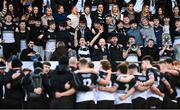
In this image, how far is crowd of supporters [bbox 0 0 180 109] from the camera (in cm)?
1427

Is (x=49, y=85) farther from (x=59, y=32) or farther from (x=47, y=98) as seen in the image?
(x=59, y=32)

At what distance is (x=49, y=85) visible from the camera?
14250mm

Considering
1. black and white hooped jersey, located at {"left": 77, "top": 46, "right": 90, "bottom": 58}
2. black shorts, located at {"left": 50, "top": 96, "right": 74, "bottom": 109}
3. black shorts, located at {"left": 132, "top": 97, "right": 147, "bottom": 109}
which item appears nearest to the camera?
black shorts, located at {"left": 50, "top": 96, "right": 74, "bottom": 109}

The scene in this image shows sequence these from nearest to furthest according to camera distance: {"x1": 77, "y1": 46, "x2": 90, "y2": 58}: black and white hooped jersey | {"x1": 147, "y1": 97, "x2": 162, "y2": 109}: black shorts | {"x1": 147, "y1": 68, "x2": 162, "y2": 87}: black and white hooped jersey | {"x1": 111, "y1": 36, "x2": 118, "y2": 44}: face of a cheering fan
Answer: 1. {"x1": 147, "y1": 68, "x2": 162, "y2": 87}: black and white hooped jersey
2. {"x1": 147, "y1": 97, "x2": 162, "y2": 109}: black shorts
3. {"x1": 77, "y1": 46, "x2": 90, "y2": 58}: black and white hooped jersey
4. {"x1": 111, "y1": 36, "x2": 118, "y2": 44}: face of a cheering fan

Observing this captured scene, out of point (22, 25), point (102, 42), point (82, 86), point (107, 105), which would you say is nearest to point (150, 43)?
point (102, 42)

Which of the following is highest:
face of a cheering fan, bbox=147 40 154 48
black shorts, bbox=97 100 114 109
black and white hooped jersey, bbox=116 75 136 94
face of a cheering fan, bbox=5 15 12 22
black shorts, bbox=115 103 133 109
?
face of a cheering fan, bbox=5 15 12 22

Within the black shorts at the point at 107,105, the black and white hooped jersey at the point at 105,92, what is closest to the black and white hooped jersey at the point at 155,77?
the black and white hooped jersey at the point at 105,92

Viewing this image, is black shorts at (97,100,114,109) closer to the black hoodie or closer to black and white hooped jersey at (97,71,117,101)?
black and white hooped jersey at (97,71,117,101)

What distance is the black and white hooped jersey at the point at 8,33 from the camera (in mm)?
18406

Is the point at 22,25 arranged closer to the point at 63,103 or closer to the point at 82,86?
the point at 63,103

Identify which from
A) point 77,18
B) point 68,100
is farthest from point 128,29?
point 68,100

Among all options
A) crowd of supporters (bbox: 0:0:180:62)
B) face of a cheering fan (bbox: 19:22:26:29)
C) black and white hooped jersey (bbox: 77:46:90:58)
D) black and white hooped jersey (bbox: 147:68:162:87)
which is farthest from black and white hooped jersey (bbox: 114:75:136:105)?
face of a cheering fan (bbox: 19:22:26:29)

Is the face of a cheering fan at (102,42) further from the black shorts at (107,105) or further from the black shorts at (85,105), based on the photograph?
the black shorts at (85,105)

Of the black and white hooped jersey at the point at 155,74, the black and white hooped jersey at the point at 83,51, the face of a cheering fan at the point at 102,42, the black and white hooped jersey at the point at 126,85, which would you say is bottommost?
the black and white hooped jersey at the point at 126,85
